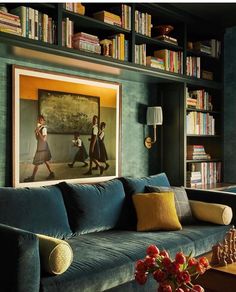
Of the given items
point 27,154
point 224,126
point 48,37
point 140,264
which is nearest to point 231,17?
point 224,126

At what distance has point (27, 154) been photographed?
3141 mm

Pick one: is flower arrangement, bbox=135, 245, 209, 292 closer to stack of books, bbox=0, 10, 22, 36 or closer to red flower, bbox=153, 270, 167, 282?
red flower, bbox=153, 270, 167, 282

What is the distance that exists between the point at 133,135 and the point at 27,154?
140cm

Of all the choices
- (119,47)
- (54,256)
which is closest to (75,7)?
(119,47)

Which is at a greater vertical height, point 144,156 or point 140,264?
point 144,156

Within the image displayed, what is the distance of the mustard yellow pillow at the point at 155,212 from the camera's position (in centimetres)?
301

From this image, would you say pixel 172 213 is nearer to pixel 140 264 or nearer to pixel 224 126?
pixel 140 264

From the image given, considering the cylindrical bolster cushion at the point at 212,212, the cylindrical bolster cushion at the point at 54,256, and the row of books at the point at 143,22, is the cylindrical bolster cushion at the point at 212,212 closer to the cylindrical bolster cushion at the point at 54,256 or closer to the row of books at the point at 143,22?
the cylindrical bolster cushion at the point at 54,256

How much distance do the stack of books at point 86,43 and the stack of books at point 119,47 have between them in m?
0.17

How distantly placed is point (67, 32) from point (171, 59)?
4.58ft

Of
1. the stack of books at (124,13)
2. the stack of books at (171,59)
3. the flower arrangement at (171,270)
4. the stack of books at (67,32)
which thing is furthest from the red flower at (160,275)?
the stack of books at (171,59)

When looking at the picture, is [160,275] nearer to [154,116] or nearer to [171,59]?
[154,116]

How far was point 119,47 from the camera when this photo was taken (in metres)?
3.51

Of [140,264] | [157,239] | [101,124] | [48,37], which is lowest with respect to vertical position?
[157,239]
